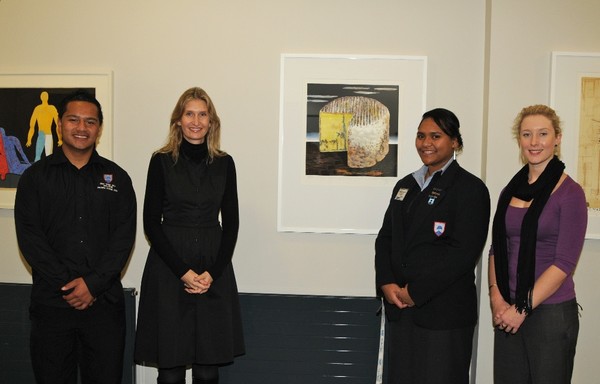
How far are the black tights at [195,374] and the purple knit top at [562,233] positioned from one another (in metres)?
1.61

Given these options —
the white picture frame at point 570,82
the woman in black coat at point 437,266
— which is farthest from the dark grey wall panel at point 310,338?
the white picture frame at point 570,82

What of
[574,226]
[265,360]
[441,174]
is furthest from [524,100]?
[265,360]

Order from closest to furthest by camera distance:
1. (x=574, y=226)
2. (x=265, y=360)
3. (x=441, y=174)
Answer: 1. (x=574, y=226)
2. (x=441, y=174)
3. (x=265, y=360)

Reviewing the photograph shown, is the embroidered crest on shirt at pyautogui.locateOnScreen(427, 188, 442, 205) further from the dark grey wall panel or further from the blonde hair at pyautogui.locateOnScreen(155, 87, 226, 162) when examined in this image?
the blonde hair at pyautogui.locateOnScreen(155, 87, 226, 162)

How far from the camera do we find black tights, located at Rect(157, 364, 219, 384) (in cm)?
270

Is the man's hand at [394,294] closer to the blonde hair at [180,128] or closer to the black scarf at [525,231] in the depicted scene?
the black scarf at [525,231]

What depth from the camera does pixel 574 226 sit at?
7.32 ft

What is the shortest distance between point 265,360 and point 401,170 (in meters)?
1.43

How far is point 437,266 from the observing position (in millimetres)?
2479

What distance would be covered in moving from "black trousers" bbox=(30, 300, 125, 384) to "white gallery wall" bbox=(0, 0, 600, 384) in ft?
2.57

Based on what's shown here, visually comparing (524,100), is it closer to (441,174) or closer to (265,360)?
(441,174)

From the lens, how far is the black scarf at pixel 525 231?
2.26 meters

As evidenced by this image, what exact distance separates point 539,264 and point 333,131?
4.57 feet

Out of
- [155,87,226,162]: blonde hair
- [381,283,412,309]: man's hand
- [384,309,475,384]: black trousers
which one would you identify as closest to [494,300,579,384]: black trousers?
[384,309,475,384]: black trousers
